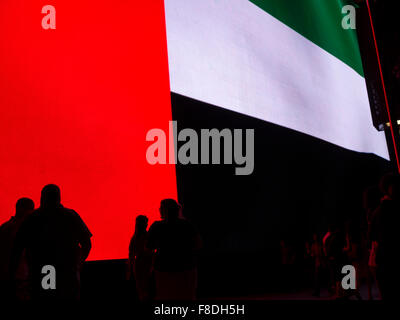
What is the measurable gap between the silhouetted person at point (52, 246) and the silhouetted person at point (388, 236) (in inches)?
72.8

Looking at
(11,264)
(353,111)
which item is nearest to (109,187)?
(11,264)

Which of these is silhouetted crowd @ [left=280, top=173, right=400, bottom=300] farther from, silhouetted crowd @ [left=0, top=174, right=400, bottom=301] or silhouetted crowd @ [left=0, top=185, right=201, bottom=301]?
silhouetted crowd @ [left=0, top=185, right=201, bottom=301]

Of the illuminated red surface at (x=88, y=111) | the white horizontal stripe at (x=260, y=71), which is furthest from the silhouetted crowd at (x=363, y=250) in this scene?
the illuminated red surface at (x=88, y=111)

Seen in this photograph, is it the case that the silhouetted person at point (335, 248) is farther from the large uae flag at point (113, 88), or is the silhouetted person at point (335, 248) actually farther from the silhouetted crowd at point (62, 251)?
the silhouetted crowd at point (62, 251)

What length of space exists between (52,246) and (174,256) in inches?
30.6

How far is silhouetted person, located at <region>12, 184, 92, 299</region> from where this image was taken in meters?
2.41

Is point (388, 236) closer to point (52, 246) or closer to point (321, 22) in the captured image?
point (52, 246)

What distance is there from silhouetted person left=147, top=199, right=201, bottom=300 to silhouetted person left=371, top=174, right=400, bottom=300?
116cm

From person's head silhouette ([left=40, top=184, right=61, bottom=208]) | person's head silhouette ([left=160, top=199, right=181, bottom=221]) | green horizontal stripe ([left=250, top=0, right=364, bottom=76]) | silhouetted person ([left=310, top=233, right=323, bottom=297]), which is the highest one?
green horizontal stripe ([left=250, top=0, right=364, bottom=76])

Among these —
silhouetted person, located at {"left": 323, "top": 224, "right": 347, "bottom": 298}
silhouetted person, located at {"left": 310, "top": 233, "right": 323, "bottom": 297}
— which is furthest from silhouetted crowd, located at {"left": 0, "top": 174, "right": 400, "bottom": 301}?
silhouetted person, located at {"left": 310, "top": 233, "right": 323, "bottom": 297}

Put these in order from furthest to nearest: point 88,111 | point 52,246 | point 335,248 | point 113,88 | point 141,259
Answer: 1. point 335,248
2. point 113,88
3. point 88,111
4. point 141,259
5. point 52,246

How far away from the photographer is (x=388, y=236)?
2582 mm

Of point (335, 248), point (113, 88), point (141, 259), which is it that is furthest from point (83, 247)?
point (335, 248)

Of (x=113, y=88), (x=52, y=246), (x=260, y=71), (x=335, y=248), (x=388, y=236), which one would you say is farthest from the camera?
(x=260, y=71)
